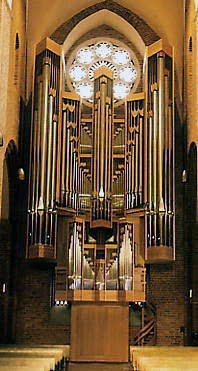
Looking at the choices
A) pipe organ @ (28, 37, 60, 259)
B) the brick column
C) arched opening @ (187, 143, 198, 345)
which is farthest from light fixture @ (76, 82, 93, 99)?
the brick column

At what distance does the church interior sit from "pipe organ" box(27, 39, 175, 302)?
0.03m

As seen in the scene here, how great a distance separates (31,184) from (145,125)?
117 inches

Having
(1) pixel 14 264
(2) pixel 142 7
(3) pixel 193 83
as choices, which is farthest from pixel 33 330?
(2) pixel 142 7

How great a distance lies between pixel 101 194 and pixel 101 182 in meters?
0.31

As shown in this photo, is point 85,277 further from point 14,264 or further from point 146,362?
point 146,362

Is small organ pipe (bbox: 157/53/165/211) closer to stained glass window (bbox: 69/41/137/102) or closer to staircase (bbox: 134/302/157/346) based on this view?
stained glass window (bbox: 69/41/137/102)

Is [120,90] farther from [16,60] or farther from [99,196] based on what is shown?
[99,196]

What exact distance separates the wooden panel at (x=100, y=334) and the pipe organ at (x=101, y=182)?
0.94 ft

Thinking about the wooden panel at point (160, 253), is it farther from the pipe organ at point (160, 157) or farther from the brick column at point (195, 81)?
the brick column at point (195, 81)

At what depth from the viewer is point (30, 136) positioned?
19.1 metres

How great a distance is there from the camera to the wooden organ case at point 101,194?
666 inches

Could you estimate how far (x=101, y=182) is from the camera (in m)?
18.0

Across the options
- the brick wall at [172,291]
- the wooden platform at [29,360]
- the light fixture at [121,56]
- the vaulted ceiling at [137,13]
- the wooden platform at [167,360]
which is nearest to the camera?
the wooden platform at [29,360]

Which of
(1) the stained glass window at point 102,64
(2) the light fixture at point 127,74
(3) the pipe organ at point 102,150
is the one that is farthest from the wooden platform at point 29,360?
(2) the light fixture at point 127,74
